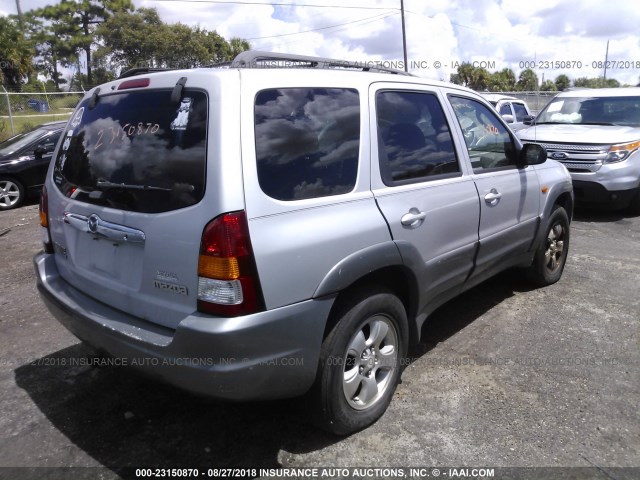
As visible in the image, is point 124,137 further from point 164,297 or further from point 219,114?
point 164,297

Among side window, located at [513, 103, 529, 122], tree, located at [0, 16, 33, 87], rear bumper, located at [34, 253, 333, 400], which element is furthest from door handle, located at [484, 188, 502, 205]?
tree, located at [0, 16, 33, 87]

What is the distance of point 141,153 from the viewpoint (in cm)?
246

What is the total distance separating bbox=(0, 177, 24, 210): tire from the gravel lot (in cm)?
564

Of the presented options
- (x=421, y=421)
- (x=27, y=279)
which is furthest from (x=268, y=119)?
(x=27, y=279)

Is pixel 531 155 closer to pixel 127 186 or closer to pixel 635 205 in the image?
pixel 127 186

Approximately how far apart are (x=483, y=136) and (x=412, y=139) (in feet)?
3.46

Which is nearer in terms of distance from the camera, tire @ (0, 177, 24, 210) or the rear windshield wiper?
the rear windshield wiper

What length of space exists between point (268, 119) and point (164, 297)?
0.94 m

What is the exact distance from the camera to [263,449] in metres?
2.73

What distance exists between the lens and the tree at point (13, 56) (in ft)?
97.2

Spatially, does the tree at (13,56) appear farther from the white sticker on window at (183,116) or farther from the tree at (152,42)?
the white sticker on window at (183,116)

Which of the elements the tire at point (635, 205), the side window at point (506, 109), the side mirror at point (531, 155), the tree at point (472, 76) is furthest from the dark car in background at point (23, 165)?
the tree at point (472, 76)

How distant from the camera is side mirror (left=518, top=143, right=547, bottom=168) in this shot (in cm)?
419

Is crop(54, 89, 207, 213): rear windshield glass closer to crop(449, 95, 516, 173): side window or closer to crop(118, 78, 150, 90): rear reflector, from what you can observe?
crop(118, 78, 150, 90): rear reflector
